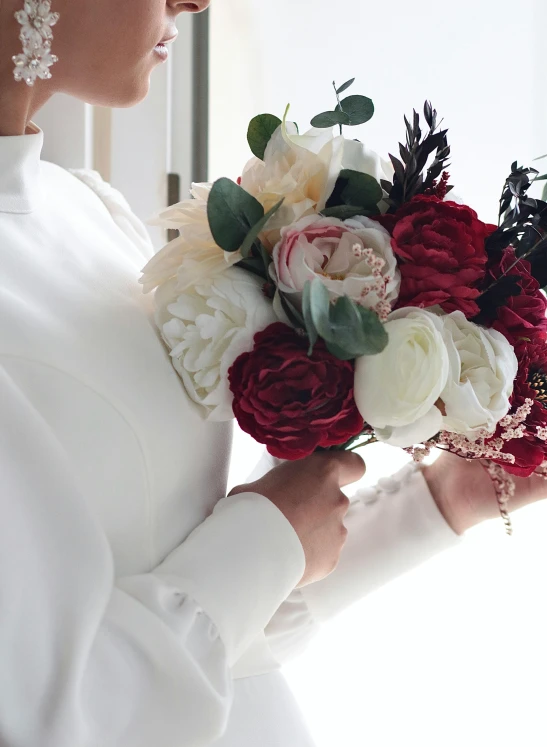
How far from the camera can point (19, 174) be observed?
0.80m

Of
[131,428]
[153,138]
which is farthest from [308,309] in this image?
[153,138]

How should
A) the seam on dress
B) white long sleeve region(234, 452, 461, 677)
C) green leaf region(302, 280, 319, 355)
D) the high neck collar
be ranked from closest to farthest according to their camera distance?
green leaf region(302, 280, 319, 355) < the seam on dress < the high neck collar < white long sleeve region(234, 452, 461, 677)

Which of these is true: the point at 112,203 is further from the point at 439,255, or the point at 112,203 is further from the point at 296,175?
the point at 439,255

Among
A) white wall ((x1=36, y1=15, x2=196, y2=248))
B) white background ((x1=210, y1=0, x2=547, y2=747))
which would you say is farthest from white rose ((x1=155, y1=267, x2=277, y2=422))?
white wall ((x1=36, y1=15, x2=196, y2=248))

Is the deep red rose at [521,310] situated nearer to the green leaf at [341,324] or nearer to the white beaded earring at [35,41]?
the green leaf at [341,324]

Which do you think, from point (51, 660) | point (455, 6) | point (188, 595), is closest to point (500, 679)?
point (188, 595)

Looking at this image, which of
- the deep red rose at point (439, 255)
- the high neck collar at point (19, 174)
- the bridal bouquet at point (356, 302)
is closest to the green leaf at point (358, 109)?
the bridal bouquet at point (356, 302)

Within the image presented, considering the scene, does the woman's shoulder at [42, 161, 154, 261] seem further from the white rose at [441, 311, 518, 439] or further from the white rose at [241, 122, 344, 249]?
the white rose at [441, 311, 518, 439]

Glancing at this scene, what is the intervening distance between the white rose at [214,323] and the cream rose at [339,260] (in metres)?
0.03

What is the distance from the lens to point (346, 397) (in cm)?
66

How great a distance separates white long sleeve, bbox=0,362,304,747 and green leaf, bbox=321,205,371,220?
11.7 inches

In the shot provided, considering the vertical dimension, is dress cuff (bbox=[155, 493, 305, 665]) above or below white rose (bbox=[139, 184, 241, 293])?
below

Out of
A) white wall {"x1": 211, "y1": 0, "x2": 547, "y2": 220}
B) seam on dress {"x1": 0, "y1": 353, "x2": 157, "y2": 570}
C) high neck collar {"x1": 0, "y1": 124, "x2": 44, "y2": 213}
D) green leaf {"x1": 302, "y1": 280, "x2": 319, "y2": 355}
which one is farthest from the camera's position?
white wall {"x1": 211, "y1": 0, "x2": 547, "y2": 220}

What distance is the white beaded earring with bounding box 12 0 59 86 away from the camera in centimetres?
74
